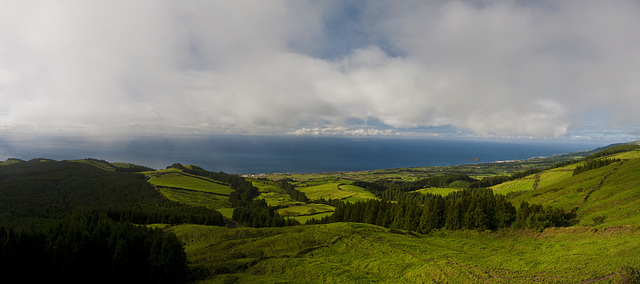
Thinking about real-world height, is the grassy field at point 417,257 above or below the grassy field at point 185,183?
above

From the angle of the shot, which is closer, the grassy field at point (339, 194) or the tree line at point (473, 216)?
the tree line at point (473, 216)

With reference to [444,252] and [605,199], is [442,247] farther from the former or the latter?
[605,199]

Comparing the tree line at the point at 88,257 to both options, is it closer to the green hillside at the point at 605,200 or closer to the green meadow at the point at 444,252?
the green meadow at the point at 444,252

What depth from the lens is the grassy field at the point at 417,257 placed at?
24703 millimetres

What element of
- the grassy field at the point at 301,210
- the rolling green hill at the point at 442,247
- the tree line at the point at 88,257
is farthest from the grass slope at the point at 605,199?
→ the grassy field at the point at 301,210

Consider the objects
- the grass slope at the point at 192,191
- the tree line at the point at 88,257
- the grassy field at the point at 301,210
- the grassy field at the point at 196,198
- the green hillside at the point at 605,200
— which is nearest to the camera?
the tree line at the point at 88,257

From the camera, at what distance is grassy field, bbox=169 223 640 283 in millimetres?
24703

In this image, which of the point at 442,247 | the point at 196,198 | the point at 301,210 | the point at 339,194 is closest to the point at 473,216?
the point at 442,247

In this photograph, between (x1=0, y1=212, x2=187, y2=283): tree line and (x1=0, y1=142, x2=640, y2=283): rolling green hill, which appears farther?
(x1=0, y1=212, x2=187, y2=283): tree line

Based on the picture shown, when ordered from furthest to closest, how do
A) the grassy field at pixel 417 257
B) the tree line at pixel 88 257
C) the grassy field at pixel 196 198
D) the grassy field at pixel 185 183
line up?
the grassy field at pixel 185 183 → the grassy field at pixel 196 198 → the tree line at pixel 88 257 → the grassy field at pixel 417 257

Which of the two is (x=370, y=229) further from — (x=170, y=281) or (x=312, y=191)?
(x=312, y=191)

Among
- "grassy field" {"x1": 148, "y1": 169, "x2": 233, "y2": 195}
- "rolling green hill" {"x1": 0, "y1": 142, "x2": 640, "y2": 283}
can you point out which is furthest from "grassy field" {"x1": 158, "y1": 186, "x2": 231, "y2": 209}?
"rolling green hill" {"x1": 0, "y1": 142, "x2": 640, "y2": 283}

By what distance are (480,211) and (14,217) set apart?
179536 mm

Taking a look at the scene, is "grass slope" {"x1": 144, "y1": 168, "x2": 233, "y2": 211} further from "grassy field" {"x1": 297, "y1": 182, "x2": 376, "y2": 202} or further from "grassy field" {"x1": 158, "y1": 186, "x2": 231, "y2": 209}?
"grassy field" {"x1": 297, "y1": 182, "x2": 376, "y2": 202}
